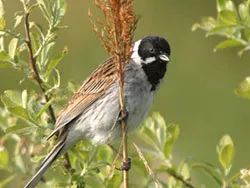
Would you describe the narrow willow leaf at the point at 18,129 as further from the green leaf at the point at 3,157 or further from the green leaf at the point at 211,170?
the green leaf at the point at 211,170

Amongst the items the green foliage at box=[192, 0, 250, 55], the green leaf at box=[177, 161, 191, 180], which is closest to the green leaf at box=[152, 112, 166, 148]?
the green leaf at box=[177, 161, 191, 180]

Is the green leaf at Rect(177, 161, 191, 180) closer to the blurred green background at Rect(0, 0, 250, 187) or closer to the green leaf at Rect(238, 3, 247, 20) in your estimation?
the green leaf at Rect(238, 3, 247, 20)

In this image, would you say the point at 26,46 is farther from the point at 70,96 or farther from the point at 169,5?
the point at 169,5

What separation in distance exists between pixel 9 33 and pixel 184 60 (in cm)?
430

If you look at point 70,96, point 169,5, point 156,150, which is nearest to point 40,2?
point 70,96

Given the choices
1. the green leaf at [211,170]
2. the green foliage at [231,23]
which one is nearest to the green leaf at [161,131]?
the green leaf at [211,170]

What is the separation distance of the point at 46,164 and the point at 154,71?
0.71 m

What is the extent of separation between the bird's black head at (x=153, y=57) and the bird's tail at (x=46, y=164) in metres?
0.58

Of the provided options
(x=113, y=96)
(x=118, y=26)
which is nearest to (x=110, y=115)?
(x=113, y=96)

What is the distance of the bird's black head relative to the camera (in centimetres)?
388

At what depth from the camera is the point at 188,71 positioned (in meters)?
7.07

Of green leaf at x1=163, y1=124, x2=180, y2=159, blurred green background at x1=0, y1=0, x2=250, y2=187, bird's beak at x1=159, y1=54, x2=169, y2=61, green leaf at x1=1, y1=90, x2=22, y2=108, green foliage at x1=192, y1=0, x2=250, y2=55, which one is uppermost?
green foliage at x1=192, y1=0, x2=250, y2=55

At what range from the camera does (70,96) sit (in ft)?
11.7

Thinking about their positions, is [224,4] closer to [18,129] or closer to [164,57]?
[164,57]
